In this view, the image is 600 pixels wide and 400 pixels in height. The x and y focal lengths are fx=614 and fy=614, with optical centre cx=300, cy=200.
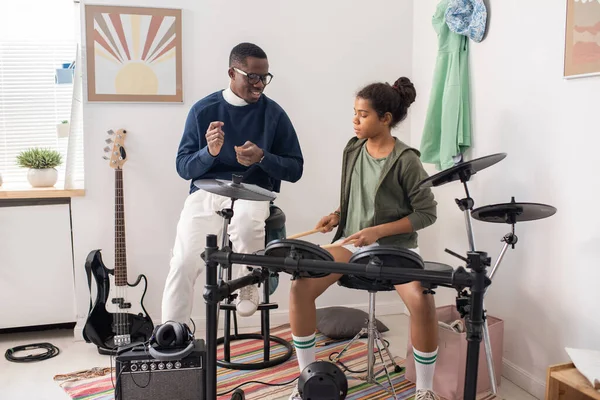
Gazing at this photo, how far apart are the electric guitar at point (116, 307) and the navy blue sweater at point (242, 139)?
1.53 feet

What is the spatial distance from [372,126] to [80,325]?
1872 mm

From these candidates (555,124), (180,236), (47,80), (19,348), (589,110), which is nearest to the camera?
(589,110)

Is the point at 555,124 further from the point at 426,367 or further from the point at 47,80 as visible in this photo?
the point at 47,80

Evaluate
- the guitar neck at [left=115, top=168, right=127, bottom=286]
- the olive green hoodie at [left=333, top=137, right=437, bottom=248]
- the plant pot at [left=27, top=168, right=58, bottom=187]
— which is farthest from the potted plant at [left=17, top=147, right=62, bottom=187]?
the olive green hoodie at [left=333, top=137, right=437, bottom=248]

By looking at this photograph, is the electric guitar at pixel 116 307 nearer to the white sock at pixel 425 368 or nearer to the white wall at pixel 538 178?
the white sock at pixel 425 368

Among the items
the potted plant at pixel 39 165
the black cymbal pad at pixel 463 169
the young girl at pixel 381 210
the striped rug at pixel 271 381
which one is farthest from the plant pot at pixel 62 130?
the black cymbal pad at pixel 463 169

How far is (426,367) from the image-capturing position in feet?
Result: 7.37

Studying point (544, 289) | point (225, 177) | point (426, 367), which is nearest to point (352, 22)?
point (225, 177)

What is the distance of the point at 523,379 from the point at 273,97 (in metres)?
1.89

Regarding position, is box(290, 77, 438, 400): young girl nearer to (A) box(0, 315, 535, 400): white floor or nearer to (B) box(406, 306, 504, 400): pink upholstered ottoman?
(B) box(406, 306, 504, 400): pink upholstered ottoman

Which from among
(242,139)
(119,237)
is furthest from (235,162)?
(119,237)

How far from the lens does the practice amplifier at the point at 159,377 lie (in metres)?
2.11

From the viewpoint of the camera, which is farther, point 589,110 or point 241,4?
point 241,4

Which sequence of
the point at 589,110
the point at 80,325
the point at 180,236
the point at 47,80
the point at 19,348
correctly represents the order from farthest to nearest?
1. the point at 47,80
2. the point at 80,325
3. the point at 19,348
4. the point at 180,236
5. the point at 589,110
